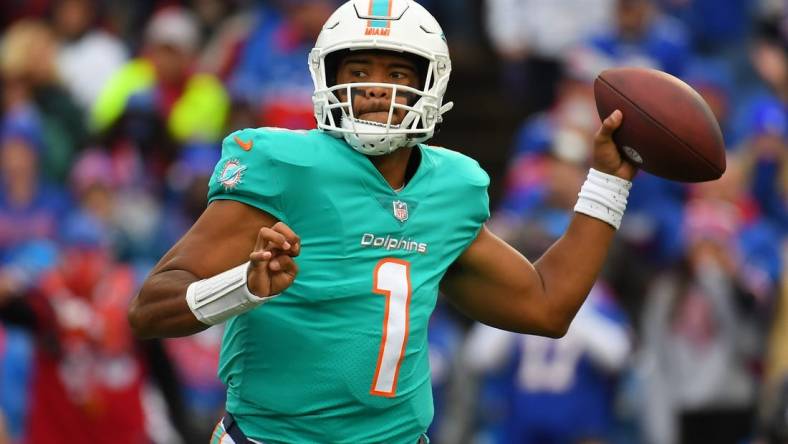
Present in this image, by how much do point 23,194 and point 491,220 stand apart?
2674 millimetres

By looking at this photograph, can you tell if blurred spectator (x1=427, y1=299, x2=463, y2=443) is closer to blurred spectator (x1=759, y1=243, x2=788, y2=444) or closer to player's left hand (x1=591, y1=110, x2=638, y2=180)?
blurred spectator (x1=759, y1=243, x2=788, y2=444)

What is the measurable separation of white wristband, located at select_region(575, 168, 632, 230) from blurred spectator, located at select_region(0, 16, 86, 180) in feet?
21.0

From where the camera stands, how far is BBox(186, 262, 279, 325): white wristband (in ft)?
13.9

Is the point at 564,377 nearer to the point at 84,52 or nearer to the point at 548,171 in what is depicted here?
the point at 548,171

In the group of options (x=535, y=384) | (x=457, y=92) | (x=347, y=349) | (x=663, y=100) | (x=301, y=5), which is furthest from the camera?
(x=457, y=92)

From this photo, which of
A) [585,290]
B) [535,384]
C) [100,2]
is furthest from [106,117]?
[585,290]

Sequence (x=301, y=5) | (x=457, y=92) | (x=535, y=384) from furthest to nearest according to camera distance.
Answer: (x=457, y=92), (x=301, y=5), (x=535, y=384)

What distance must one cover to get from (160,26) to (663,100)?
6.97 metres

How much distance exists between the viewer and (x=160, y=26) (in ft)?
37.4

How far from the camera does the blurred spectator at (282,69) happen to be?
10258 mm

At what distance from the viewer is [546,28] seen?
1084 centimetres

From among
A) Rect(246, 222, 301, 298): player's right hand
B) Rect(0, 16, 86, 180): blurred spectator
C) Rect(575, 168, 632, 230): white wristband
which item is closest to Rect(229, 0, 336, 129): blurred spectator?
Rect(0, 16, 86, 180): blurred spectator

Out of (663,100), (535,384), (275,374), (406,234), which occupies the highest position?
(663,100)

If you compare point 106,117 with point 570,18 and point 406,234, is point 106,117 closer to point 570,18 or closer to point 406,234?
point 570,18
